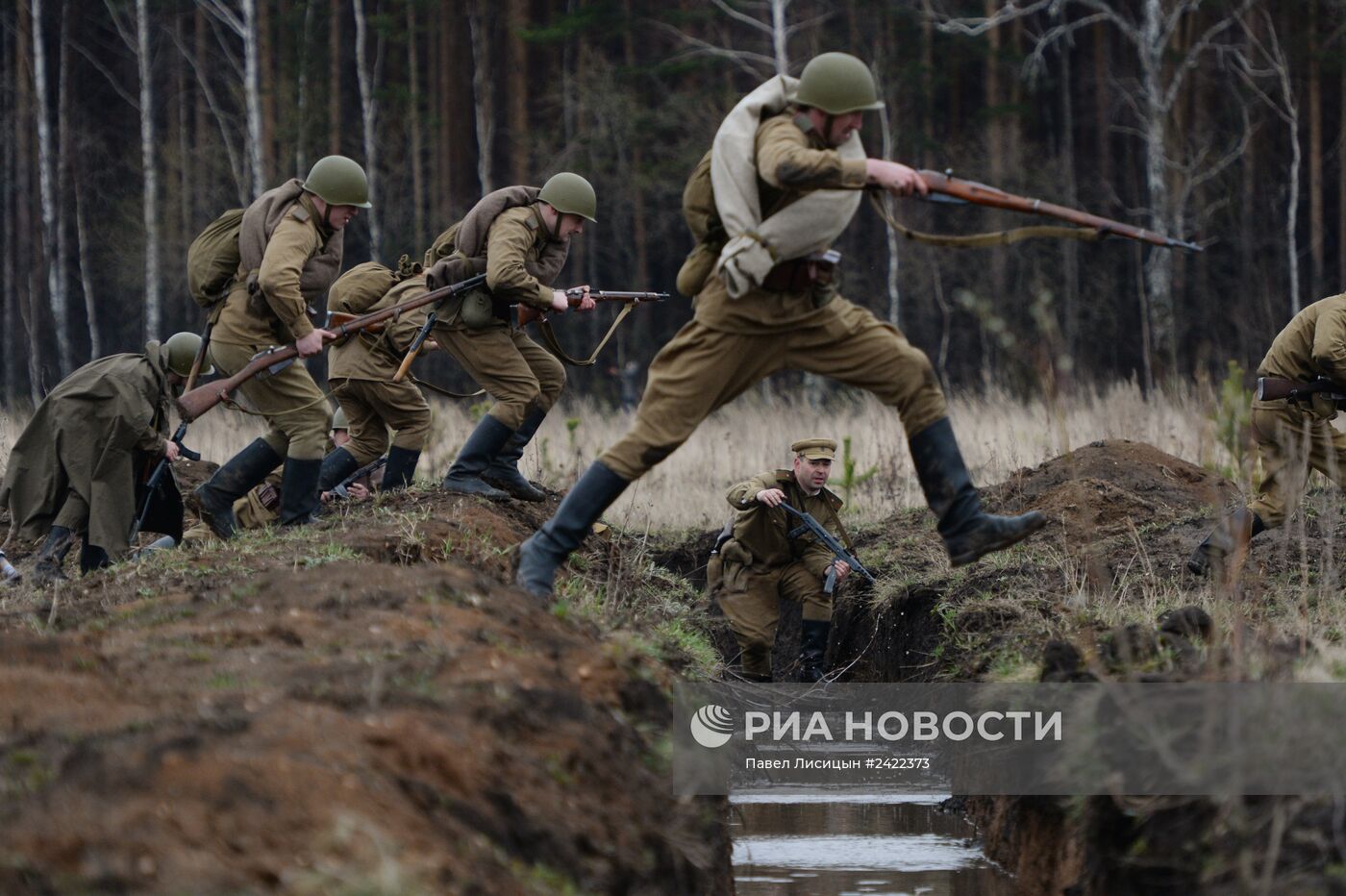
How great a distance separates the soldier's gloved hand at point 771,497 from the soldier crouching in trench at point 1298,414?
92.7 inches

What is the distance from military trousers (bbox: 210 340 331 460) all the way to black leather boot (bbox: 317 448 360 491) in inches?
39.4

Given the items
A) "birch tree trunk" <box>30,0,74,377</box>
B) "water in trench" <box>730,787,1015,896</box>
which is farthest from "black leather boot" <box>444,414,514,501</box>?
"birch tree trunk" <box>30,0,74,377</box>

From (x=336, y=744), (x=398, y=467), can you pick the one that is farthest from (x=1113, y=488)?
(x=336, y=744)

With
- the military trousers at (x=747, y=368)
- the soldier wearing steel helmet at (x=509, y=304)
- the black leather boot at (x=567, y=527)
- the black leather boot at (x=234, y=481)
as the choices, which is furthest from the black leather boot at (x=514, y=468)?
the military trousers at (x=747, y=368)

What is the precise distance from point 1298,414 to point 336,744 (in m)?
6.49

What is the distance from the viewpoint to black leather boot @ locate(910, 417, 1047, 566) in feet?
20.9

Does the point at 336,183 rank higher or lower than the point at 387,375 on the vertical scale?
higher

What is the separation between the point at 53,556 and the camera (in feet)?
29.3

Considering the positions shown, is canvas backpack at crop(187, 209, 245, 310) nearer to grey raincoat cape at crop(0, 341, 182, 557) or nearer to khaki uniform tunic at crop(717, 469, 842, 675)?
grey raincoat cape at crop(0, 341, 182, 557)

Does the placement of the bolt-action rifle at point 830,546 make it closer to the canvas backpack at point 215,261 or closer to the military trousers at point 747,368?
the canvas backpack at point 215,261

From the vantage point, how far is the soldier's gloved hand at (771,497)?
10039 millimetres

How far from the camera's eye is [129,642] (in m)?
5.43

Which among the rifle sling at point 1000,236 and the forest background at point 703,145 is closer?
the rifle sling at point 1000,236

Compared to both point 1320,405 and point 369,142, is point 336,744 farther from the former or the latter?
point 369,142
